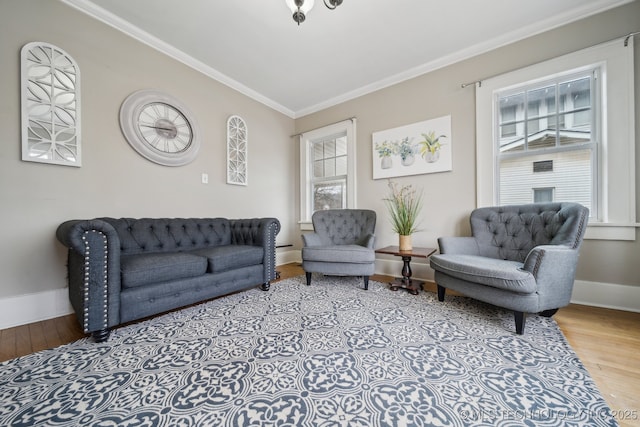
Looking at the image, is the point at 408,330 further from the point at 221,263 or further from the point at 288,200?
the point at 288,200

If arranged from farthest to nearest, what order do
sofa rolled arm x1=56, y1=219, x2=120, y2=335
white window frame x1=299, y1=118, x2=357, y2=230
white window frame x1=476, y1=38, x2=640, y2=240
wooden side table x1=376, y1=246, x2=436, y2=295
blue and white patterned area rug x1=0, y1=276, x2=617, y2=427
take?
white window frame x1=299, y1=118, x2=357, y2=230 < wooden side table x1=376, y1=246, x2=436, y2=295 < white window frame x1=476, y1=38, x2=640, y2=240 < sofa rolled arm x1=56, y1=219, x2=120, y2=335 < blue and white patterned area rug x1=0, y1=276, x2=617, y2=427

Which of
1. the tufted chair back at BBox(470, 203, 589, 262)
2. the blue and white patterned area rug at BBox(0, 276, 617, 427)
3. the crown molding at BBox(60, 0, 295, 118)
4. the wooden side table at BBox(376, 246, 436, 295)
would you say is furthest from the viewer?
the wooden side table at BBox(376, 246, 436, 295)

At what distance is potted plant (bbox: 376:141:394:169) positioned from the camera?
3.17m

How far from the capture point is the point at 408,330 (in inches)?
63.9

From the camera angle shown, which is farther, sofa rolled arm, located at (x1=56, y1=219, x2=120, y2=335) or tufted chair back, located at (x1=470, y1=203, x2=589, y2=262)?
tufted chair back, located at (x1=470, y1=203, x2=589, y2=262)

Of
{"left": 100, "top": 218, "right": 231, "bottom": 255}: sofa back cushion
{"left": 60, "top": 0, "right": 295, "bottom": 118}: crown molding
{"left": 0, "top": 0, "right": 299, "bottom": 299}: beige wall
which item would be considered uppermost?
{"left": 60, "top": 0, "right": 295, "bottom": 118}: crown molding

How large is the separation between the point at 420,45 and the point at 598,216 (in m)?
2.43

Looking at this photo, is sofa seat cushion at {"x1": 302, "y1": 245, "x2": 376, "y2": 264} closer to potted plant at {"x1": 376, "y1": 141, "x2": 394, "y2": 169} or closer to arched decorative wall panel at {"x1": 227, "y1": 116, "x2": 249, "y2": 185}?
potted plant at {"x1": 376, "y1": 141, "x2": 394, "y2": 169}

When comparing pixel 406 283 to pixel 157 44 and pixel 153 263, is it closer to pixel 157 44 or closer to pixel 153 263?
pixel 153 263

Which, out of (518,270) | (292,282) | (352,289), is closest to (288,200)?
(292,282)

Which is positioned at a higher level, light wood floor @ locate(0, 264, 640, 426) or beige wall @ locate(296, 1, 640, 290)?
beige wall @ locate(296, 1, 640, 290)

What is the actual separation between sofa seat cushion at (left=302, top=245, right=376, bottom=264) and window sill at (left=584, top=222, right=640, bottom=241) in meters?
1.93

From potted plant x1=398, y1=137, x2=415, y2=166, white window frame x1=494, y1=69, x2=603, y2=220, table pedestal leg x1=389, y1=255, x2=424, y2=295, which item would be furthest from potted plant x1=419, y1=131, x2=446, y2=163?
table pedestal leg x1=389, y1=255, x2=424, y2=295

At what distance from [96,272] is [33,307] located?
979mm
